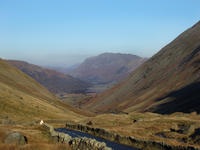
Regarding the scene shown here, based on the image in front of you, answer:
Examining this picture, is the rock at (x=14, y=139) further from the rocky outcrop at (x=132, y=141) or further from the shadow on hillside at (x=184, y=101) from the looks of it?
the shadow on hillside at (x=184, y=101)

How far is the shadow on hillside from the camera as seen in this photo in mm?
139087

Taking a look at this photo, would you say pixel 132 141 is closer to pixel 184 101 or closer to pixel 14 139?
pixel 14 139

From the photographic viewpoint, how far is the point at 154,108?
166875 mm

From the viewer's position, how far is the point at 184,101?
152m

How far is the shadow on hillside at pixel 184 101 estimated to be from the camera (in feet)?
456

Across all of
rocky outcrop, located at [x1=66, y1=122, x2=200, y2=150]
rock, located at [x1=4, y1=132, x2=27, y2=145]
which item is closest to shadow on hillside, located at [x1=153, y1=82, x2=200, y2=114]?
rocky outcrop, located at [x1=66, y1=122, x2=200, y2=150]

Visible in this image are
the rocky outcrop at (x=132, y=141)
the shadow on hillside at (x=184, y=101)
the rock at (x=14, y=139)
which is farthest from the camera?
the shadow on hillside at (x=184, y=101)

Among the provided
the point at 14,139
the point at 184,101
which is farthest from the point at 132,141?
the point at 184,101

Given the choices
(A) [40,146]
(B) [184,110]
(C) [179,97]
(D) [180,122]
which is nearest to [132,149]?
(A) [40,146]

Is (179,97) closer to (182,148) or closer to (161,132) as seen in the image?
(161,132)

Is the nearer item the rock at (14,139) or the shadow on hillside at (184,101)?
the rock at (14,139)

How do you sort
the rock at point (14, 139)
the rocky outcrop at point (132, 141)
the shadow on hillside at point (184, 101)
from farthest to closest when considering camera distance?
the shadow on hillside at point (184, 101), the rocky outcrop at point (132, 141), the rock at point (14, 139)

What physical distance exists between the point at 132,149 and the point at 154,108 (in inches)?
5100

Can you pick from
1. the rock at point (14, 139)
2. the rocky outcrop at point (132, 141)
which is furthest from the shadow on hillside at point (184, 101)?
the rock at point (14, 139)
